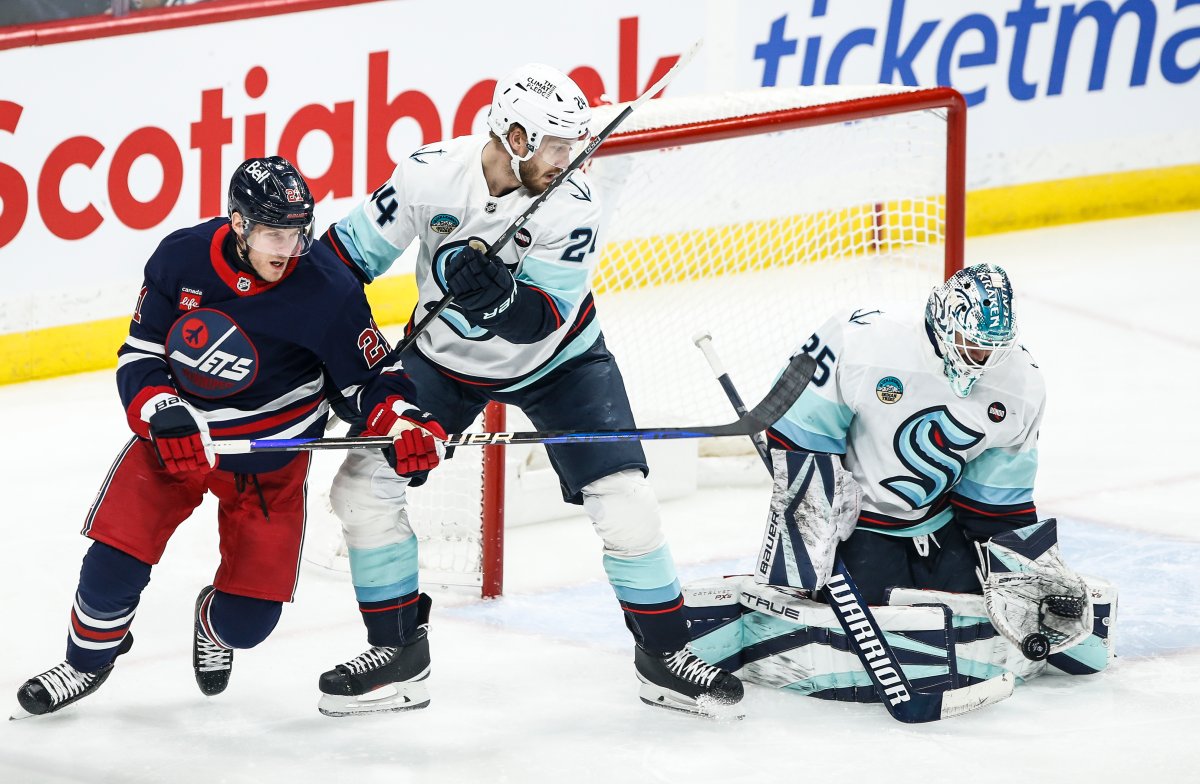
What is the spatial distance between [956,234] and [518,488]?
4.16ft

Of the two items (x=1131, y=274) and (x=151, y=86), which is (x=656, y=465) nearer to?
(x=151, y=86)

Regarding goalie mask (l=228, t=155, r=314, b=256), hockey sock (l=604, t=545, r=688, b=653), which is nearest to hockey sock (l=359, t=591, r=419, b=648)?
hockey sock (l=604, t=545, r=688, b=653)

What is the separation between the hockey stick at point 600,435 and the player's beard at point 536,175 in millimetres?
455

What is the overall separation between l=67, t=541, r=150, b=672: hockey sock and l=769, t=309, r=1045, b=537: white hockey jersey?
1.25 meters

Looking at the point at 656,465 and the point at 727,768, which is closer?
the point at 727,768

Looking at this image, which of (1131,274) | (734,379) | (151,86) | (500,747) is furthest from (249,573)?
(1131,274)

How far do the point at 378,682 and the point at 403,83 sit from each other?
10.1 ft

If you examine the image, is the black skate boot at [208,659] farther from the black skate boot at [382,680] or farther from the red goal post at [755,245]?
the red goal post at [755,245]

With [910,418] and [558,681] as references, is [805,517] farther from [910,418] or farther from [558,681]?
[558,681]

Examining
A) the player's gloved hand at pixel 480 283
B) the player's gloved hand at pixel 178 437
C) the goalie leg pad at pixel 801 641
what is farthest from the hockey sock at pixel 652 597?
the player's gloved hand at pixel 178 437

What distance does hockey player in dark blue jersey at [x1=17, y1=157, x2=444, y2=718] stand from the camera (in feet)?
10.3

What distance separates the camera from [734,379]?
5168mm

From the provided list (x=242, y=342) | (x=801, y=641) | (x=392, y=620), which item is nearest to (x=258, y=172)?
(x=242, y=342)

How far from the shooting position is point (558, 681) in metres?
3.67
